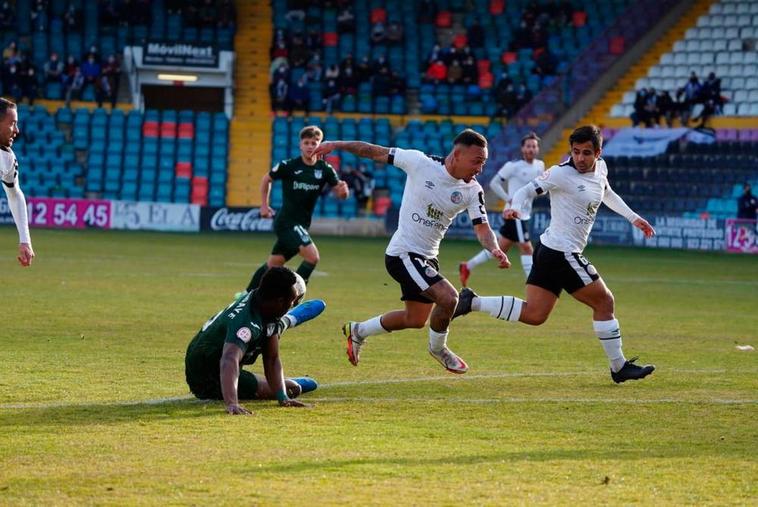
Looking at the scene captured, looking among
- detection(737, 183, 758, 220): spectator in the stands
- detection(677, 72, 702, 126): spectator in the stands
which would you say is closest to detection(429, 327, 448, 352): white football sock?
detection(737, 183, 758, 220): spectator in the stands

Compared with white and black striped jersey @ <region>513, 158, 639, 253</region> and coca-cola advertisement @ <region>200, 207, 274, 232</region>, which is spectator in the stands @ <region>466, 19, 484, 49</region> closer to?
coca-cola advertisement @ <region>200, 207, 274, 232</region>

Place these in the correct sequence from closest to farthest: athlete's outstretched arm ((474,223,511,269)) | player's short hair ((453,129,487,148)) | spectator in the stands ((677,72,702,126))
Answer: player's short hair ((453,129,487,148)), athlete's outstretched arm ((474,223,511,269)), spectator in the stands ((677,72,702,126))

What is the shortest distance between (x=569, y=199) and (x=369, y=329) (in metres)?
1.97

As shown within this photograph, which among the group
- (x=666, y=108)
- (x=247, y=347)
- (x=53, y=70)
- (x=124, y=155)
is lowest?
(x=124, y=155)

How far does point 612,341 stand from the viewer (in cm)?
1088

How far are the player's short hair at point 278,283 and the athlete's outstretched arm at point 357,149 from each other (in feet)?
5.31

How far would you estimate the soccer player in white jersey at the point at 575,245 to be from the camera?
427 inches

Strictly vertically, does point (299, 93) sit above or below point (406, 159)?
below

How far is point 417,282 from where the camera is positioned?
10.7 m

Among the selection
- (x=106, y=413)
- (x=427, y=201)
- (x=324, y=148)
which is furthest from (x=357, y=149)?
(x=106, y=413)

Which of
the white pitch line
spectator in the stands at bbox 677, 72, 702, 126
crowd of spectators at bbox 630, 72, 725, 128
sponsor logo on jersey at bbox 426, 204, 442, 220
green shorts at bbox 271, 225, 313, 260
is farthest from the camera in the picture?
spectator in the stands at bbox 677, 72, 702, 126

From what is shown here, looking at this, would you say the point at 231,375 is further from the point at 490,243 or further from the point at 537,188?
the point at 537,188

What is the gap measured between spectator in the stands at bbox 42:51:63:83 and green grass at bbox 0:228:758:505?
25.3 meters

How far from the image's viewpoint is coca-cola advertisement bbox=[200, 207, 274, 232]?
3772 centimetres
